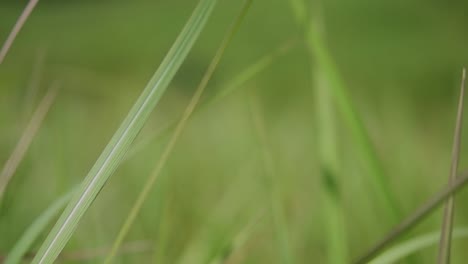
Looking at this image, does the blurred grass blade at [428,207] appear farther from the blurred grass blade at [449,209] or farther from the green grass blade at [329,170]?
the green grass blade at [329,170]

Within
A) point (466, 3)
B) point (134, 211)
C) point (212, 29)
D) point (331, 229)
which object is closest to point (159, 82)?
point (134, 211)

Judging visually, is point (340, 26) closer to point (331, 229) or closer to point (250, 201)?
point (250, 201)

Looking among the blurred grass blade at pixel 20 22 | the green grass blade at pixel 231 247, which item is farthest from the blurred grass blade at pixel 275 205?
the blurred grass blade at pixel 20 22

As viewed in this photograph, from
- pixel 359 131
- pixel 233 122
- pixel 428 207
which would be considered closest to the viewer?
pixel 428 207

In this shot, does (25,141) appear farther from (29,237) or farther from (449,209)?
(449,209)

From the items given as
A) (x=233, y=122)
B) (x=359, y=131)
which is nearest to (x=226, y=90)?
(x=359, y=131)

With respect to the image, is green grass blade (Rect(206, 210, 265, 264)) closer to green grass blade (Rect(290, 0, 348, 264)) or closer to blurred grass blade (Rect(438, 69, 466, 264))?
green grass blade (Rect(290, 0, 348, 264))
